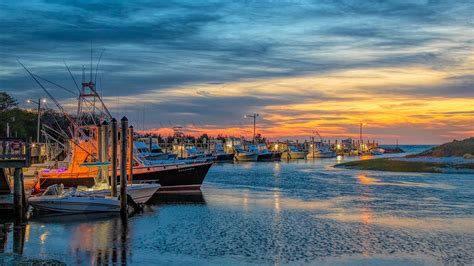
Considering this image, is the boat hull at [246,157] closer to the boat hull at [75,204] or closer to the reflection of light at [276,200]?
the reflection of light at [276,200]

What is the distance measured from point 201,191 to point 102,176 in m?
15.8

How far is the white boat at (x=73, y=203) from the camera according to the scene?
113 ft

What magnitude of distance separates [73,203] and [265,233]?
1197 centimetres

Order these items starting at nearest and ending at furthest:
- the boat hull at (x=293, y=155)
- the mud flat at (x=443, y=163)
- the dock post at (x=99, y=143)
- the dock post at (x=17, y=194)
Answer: the dock post at (x=17, y=194) → the dock post at (x=99, y=143) → the mud flat at (x=443, y=163) → the boat hull at (x=293, y=155)

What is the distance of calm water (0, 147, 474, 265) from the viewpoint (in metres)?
24.1

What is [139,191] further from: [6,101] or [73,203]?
[6,101]

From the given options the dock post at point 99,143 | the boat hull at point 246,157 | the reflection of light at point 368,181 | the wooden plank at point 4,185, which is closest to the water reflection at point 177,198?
the dock post at point 99,143

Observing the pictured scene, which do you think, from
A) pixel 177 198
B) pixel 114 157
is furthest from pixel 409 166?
pixel 114 157

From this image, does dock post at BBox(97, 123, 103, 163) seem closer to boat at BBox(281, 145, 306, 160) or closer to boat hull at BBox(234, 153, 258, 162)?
boat hull at BBox(234, 153, 258, 162)

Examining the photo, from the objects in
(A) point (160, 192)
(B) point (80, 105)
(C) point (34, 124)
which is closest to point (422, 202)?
(A) point (160, 192)

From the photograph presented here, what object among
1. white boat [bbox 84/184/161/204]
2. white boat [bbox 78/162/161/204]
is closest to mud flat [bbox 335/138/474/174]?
white boat [bbox 84/184/161/204]

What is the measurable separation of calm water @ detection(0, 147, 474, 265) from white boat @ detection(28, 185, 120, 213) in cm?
69

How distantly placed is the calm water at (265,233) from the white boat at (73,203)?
69 cm

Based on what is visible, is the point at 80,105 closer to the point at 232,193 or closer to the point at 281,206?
the point at 232,193
